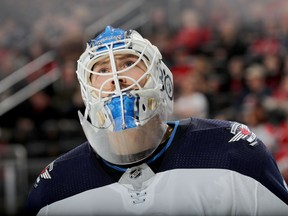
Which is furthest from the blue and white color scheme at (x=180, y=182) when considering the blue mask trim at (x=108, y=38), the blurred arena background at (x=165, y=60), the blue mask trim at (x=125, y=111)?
the blurred arena background at (x=165, y=60)

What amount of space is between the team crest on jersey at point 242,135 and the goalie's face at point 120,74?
0.36 meters

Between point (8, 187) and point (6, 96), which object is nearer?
point (8, 187)

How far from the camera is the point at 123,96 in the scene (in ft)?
7.36

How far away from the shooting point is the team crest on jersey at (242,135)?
234 centimetres

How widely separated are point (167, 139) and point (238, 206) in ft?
1.22

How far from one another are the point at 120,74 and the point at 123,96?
0.29 feet

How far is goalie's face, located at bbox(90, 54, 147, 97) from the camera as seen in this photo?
228cm

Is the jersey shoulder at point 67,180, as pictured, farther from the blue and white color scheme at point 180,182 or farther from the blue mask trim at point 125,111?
the blue mask trim at point 125,111

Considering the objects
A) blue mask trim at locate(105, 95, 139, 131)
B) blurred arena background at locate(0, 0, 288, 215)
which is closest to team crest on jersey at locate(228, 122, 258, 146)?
blue mask trim at locate(105, 95, 139, 131)

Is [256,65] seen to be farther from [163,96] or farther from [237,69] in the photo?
[163,96]

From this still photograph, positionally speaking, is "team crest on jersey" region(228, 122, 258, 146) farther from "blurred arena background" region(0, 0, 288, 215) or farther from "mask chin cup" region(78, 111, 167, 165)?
"blurred arena background" region(0, 0, 288, 215)

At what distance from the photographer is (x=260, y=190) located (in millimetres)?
2209

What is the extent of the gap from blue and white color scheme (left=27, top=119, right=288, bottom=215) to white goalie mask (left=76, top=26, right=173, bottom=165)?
8 centimetres

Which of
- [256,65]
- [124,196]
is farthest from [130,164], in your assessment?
[256,65]
